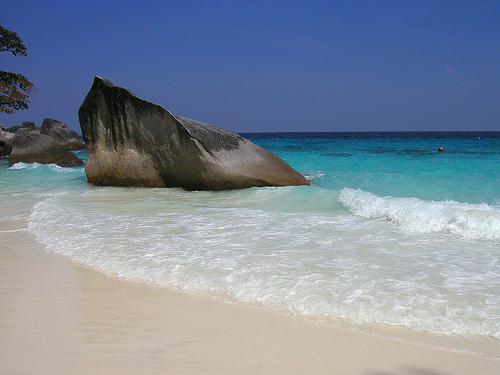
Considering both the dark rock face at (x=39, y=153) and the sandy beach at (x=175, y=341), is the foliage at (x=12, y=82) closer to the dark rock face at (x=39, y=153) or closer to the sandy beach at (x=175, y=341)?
the dark rock face at (x=39, y=153)

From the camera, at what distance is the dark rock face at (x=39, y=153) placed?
16.0 meters

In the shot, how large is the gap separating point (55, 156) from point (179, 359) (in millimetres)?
16161

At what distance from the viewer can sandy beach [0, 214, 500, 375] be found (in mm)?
1949

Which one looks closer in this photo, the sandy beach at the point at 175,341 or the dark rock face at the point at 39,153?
the sandy beach at the point at 175,341

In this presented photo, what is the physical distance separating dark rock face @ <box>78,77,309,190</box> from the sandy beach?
5.18m

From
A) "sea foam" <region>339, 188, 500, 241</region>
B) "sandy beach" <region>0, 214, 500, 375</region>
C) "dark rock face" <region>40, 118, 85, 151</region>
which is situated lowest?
"sandy beach" <region>0, 214, 500, 375</region>

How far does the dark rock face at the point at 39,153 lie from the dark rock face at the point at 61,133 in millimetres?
11879

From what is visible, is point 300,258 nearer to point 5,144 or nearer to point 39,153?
point 39,153

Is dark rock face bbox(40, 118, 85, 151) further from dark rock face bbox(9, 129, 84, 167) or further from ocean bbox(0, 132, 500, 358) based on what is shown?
ocean bbox(0, 132, 500, 358)

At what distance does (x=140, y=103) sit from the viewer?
8.46m

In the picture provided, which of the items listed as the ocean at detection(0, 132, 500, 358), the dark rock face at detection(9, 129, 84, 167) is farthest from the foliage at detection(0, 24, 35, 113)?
the ocean at detection(0, 132, 500, 358)

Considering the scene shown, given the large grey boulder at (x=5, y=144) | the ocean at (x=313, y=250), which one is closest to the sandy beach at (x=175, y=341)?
the ocean at (x=313, y=250)

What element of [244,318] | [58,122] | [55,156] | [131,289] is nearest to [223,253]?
[131,289]

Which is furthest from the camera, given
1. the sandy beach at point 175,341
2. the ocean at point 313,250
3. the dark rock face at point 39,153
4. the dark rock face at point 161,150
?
the dark rock face at point 39,153
